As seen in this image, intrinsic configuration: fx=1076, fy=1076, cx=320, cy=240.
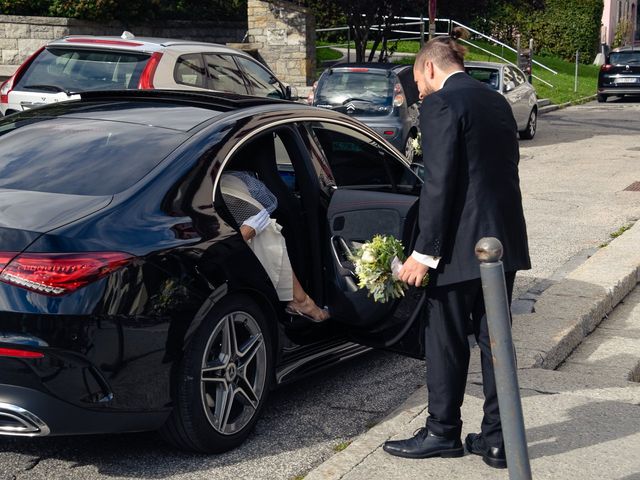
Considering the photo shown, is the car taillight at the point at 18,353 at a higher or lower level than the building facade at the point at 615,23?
higher

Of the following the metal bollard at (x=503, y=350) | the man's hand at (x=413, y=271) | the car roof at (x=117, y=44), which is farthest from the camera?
the car roof at (x=117, y=44)

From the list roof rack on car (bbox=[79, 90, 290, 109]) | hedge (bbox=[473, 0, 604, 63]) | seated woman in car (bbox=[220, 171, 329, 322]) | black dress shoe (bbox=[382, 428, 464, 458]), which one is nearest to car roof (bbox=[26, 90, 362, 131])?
roof rack on car (bbox=[79, 90, 290, 109])

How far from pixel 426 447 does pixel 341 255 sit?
1.13m

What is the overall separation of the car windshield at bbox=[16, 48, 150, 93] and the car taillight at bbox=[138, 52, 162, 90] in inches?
1.9

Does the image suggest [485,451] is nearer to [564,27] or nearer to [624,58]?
[624,58]

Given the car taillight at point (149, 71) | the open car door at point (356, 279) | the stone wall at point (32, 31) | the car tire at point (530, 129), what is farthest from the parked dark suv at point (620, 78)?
the open car door at point (356, 279)

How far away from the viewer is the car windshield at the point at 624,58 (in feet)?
105

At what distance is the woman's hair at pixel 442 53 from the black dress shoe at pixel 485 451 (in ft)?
5.08

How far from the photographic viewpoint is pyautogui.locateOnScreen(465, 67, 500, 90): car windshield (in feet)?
63.4

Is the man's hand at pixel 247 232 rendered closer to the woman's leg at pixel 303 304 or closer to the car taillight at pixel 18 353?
the woman's leg at pixel 303 304

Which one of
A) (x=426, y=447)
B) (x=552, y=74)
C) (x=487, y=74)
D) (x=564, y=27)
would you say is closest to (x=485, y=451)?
(x=426, y=447)

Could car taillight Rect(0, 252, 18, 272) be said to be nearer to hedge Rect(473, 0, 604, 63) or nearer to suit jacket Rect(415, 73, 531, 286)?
suit jacket Rect(415, 73, 531, 286)

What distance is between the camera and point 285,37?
944 inches

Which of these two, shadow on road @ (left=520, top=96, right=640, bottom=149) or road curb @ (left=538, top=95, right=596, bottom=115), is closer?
shadow on road @ (left=520, top=96, right=640, bottom=149)
